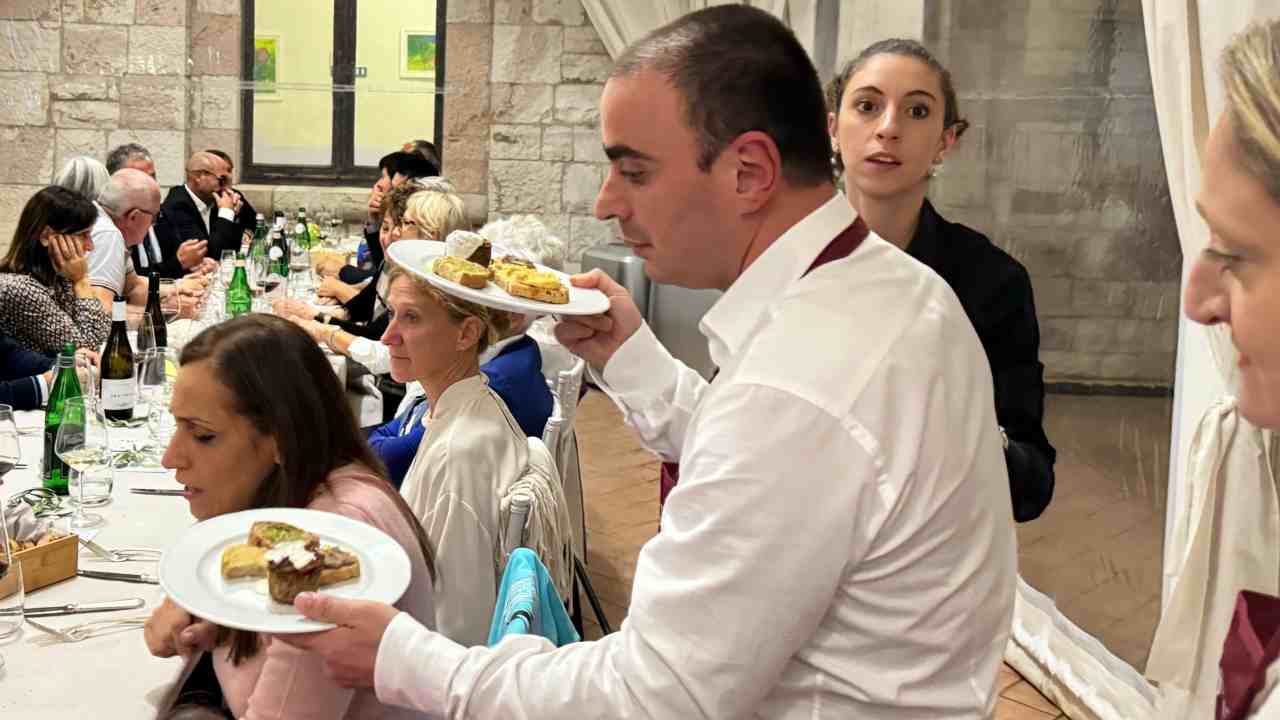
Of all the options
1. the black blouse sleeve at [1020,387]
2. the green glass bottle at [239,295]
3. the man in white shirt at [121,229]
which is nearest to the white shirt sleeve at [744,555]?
the black blouse sleeve at [1020,387]

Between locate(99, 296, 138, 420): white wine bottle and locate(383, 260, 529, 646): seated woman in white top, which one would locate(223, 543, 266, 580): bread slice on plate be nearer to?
locate(383, 260, 529, 646): seated woman in white top

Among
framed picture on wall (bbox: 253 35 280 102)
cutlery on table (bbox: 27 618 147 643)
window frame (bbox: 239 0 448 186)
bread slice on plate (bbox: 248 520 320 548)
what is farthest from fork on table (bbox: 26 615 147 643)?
framed picture on wall (bbox: 253 35 280 102)

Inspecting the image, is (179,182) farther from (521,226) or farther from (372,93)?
(521,226)

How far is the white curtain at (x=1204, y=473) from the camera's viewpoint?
243 centimetres

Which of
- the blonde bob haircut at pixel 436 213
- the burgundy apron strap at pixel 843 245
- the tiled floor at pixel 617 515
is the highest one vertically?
the burgundy apron strap at pixel 843 245

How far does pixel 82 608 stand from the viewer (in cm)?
194

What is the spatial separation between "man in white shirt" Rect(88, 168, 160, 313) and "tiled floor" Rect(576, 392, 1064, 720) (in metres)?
2.27

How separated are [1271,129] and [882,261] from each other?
0.54 meters

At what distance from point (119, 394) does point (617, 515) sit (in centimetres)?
234

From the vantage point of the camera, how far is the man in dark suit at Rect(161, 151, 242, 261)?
7.31 m

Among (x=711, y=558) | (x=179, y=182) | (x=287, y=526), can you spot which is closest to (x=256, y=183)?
(x=179, y=182)

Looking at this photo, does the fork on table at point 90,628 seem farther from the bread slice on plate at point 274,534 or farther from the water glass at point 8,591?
the bread slice on plate at point 274,534

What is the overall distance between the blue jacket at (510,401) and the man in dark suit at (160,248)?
3232 mm

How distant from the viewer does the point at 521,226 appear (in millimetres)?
3648
